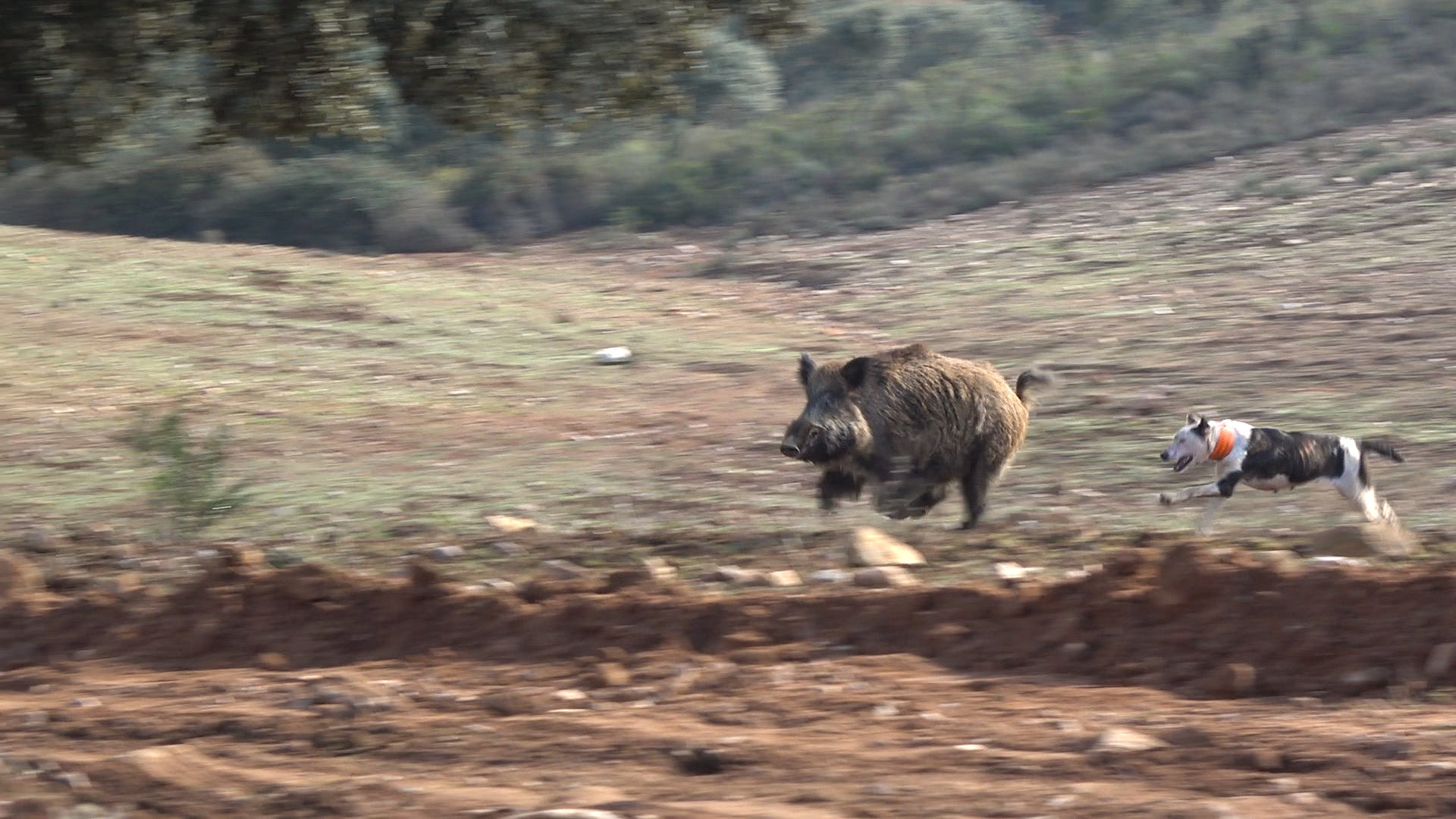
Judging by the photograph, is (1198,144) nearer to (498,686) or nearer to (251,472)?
(251,472)

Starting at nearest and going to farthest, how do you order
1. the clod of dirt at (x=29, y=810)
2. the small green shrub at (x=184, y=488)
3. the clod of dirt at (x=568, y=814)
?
the clod of dirt at (x=568, y=814), the clod of dirt at (x=29, y=810), the small green shrub at (x=184, y=488)

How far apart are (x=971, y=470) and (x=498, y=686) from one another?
3.81 m

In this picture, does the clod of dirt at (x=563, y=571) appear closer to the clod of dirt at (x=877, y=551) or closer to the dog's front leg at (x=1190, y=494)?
the clod of dirt at (x=877, y=551)

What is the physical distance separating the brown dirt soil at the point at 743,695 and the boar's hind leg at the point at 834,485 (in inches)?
76.8

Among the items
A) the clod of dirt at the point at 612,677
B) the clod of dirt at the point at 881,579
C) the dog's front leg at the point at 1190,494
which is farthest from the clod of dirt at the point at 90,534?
the dog's front leg at the point at 1190,494

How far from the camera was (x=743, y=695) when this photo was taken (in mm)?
5750

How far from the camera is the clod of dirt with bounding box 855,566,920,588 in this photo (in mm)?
7275

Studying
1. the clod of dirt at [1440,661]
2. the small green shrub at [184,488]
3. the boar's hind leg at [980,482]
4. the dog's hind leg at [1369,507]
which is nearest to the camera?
the clod of dirt at [1440,661]

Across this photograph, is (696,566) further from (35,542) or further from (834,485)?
(35,542)

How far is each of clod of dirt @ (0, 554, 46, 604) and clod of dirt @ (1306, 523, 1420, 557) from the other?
5.68 metres

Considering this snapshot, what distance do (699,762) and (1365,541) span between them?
3.69m

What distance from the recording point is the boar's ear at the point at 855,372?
9.31 meters

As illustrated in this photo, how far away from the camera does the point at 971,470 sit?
9289 millimetres

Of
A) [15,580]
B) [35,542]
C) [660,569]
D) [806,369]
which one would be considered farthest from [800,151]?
[15,580]
